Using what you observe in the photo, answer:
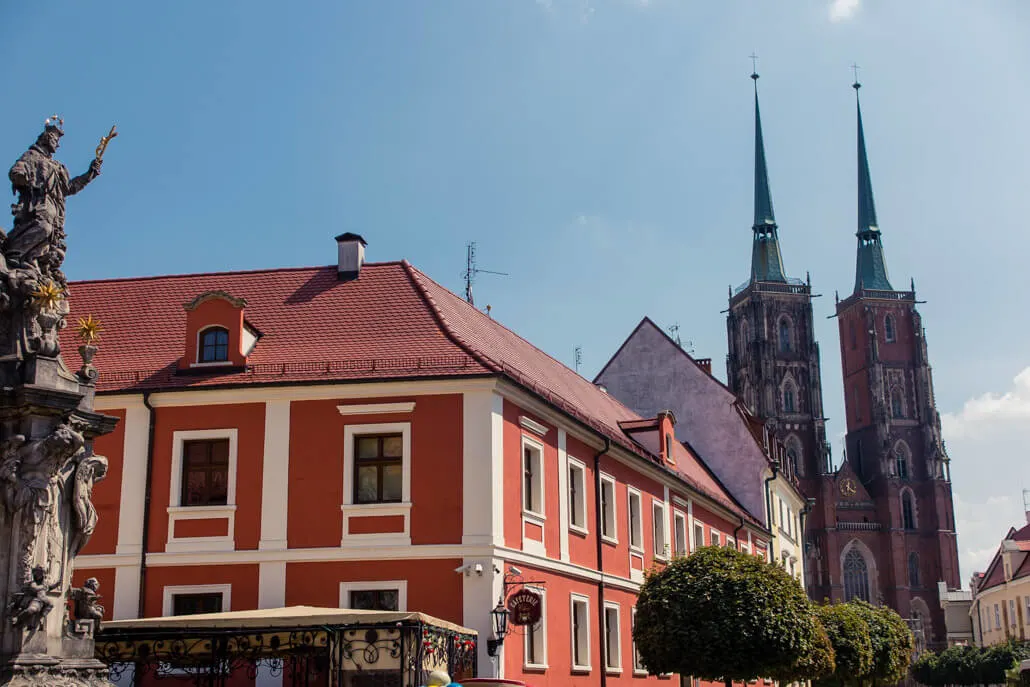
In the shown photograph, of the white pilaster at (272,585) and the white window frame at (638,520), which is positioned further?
the white window frame at (638,520)

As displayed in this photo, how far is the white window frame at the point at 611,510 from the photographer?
2692 centimetres

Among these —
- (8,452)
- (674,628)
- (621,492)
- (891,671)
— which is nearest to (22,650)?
(8,452)

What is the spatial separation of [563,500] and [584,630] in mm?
3009

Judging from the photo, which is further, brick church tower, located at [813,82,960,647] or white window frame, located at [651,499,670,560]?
brick church tower, located at [813,82,960,647]

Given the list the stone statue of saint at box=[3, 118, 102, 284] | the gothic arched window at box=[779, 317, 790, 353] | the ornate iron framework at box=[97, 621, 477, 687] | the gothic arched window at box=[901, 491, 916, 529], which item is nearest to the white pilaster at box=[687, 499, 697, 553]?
the ornate iron framework at box=[97, 621, 477, 687]

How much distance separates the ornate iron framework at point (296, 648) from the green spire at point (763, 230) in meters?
109

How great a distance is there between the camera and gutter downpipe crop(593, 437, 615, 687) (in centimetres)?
2564

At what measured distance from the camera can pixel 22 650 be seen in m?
11.7

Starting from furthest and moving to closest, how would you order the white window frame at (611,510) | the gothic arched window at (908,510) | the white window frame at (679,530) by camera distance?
the gothic arched window at (908,510), the white window frame at (679,530), the white window frame at (611,510)

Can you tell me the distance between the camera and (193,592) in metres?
21.2

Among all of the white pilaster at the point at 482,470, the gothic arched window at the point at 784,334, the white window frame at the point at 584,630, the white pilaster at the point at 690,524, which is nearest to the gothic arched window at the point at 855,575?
the gothic arched window at the point at 784,334

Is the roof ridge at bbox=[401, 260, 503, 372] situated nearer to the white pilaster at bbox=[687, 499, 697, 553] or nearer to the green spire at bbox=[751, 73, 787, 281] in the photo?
the white pilaster at bbox=[687, 499, 697, 553]

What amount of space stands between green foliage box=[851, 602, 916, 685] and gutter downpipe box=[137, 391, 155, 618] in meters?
24.2

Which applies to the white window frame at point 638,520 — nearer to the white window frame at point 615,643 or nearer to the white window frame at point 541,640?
the white window frame at point 615,643
